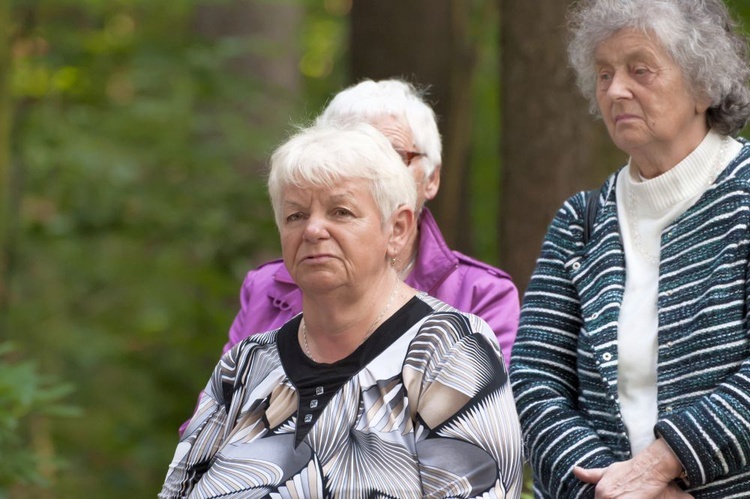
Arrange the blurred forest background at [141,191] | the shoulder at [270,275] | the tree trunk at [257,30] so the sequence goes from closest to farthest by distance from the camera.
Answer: the shoulder at [270,275]
the blurred forest background at [141,191]
the tree trunk at [257,30]

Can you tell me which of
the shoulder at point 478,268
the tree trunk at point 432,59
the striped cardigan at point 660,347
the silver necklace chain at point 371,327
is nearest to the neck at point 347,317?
the silver necklace chain at point 371,327

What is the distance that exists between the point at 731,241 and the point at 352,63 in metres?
3.84

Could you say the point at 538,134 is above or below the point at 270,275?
above

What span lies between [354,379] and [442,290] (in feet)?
2.61

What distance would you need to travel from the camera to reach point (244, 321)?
12.2 ft

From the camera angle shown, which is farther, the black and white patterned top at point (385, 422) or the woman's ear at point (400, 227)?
the woman's ear at point (400, 227)

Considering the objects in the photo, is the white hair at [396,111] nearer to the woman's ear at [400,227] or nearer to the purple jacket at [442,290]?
the purple jacket at [442,290]

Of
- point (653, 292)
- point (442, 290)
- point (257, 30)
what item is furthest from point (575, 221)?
point (257, 30)

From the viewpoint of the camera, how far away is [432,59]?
6297mm

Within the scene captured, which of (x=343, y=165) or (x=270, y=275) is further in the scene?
(x=270, y=275)

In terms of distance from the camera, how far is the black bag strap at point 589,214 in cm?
310

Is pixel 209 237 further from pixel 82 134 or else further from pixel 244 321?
pixel 244 321

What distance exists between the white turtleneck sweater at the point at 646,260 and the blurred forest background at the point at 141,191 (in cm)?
334

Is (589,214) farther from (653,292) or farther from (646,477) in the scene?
(646,477)
